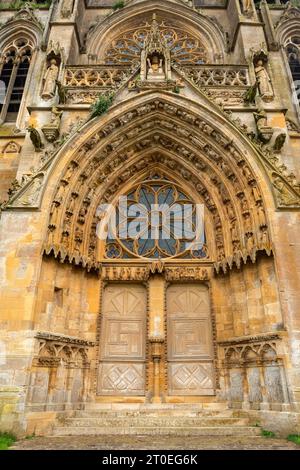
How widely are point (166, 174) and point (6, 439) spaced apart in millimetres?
8074

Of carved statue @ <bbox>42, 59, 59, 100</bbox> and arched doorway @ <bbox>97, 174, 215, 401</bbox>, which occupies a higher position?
carved statue @ <bbox>42, 59, 59, 100</bbox>

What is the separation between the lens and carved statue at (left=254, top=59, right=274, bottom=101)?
10.4m

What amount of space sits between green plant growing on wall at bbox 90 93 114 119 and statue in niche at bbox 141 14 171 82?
54.7 inches

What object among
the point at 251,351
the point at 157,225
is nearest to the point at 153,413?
the point at 251,351

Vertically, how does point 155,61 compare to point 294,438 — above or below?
above

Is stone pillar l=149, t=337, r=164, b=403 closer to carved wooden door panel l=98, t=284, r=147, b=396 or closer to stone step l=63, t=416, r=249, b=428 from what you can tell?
carved wooden door panel l=98, t=284, r=147, b=396

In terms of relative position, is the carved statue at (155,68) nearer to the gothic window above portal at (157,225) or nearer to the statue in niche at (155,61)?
the statue in niche at (155,61)

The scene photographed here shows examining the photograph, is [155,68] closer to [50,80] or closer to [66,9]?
[50,80]

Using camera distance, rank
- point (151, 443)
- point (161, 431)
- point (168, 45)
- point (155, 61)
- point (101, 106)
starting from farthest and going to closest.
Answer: point (168, 45) → point (155, 61) → point (101, 106) → point (161, 431) → point (151, 443)

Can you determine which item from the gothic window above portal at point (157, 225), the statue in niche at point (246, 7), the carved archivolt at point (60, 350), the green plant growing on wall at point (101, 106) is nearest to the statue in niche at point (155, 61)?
the green plant growing on wall at point (101, 106)

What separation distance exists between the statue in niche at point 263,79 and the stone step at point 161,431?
8.75 meters

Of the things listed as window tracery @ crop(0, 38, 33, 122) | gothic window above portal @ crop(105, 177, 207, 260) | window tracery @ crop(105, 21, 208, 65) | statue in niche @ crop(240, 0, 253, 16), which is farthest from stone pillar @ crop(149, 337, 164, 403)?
statue in niche @ crop(240, 0, 253, 16)

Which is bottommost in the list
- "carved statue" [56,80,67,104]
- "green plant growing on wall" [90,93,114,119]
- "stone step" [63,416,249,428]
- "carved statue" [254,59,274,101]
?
"stone step" [63,416,249,428]

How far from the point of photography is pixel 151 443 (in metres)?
5.80
